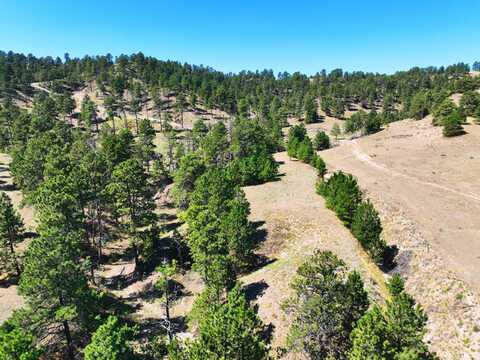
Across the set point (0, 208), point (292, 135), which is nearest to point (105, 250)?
point (0, 208)

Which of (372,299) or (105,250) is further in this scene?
(105,250)

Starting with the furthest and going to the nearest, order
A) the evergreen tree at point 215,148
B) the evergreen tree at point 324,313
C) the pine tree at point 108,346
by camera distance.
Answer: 1. the evergreen tree at point 215,148
2. the evergreen tree at point 324,313
3. the pine tree at point 108,346

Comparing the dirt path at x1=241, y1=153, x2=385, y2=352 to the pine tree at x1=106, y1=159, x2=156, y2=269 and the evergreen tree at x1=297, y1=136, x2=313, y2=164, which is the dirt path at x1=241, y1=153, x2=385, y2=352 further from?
the evergreen tree at x1=297, y1=136, x2=313, y2=164

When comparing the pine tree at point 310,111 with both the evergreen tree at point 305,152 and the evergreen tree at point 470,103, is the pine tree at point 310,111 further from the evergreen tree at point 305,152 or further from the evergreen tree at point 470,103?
the evergreen tree at point 305,152

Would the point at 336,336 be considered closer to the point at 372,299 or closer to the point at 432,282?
the point at 372,299

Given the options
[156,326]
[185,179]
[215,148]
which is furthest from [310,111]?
[156,326]

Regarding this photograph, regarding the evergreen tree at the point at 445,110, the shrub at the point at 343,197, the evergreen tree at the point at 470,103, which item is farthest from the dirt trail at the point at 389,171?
the evergreen tree at the point at 470,103

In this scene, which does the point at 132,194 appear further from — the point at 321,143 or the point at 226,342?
the point at 321,143

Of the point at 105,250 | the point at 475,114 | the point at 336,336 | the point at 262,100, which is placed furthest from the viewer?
the point at 262,100
